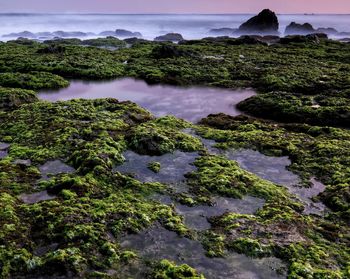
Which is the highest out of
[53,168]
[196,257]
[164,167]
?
[53,168]

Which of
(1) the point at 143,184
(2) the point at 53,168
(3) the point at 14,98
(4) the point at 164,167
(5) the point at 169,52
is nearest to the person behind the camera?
(1) the point at 143,184

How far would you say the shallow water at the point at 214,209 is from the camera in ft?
44.0

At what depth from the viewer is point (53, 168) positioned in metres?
16.8

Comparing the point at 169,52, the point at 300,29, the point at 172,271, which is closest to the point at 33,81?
the point at 169,52

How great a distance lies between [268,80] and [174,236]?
86.6ft

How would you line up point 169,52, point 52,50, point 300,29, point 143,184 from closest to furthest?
1. point 143,184
2. point 169,52
3. point 52,50
4. point 300,29

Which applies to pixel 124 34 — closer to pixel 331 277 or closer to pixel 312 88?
pixel 312 88

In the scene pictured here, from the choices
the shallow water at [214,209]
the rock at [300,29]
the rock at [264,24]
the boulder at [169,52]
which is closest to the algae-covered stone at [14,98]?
the shallow water at [214,209]

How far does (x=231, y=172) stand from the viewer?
16984mm

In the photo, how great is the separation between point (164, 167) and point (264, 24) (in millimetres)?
124141

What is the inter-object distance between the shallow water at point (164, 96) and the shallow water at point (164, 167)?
273 inches

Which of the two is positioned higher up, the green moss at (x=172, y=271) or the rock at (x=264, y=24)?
the rock at (x=264, y=24)

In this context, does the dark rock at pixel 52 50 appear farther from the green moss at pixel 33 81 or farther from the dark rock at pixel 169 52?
the green moss at pixel 33 81

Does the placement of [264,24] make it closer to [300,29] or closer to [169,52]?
[300,29]
